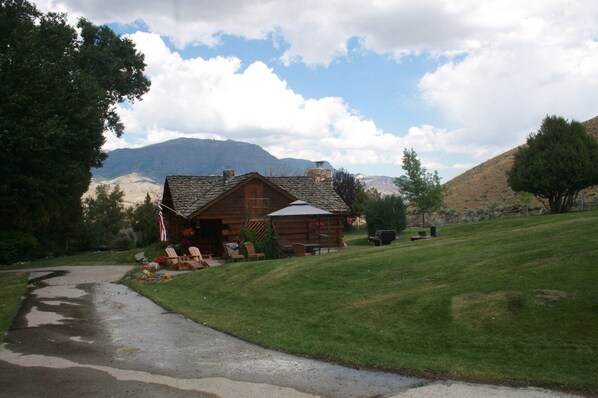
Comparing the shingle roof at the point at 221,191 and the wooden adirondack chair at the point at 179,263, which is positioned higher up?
the shingle roof at the point at 221,191

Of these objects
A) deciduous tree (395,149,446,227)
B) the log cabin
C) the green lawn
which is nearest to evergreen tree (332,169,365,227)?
deciduous tree (395,149,446,227)

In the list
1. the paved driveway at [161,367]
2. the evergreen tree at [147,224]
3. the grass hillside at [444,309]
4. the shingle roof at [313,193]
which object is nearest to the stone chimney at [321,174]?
the shingle roof at [313,193]

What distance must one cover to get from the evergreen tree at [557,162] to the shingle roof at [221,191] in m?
12.2

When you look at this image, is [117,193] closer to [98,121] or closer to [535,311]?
[98,121]

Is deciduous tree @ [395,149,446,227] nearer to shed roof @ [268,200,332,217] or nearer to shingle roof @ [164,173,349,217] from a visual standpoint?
shingle roof @ [164,173,349,217]

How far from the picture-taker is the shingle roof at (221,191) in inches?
1286

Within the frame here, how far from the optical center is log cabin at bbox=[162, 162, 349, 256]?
104 ft

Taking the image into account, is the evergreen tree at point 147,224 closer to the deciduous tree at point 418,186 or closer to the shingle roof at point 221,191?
the shingle roof at point 221,191

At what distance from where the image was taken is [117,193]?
69.2 metres

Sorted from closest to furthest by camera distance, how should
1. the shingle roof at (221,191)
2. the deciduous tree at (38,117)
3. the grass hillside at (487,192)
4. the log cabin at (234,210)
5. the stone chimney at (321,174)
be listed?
the deciduous tree at (38,117), the log cabin at (234,210), the shingle roof at (221,191), the stone chimney at (321,174), the grass hillside at (487,192)

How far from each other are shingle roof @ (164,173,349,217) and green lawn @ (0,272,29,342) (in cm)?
1125

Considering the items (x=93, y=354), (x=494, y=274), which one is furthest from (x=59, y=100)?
(x=494, y=274)

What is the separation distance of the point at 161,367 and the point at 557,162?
30167 millimetres

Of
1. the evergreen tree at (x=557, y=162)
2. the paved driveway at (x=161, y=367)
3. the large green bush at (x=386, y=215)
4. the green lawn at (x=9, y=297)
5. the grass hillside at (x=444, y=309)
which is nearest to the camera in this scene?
the paved driveway at (x=161, y=367)
